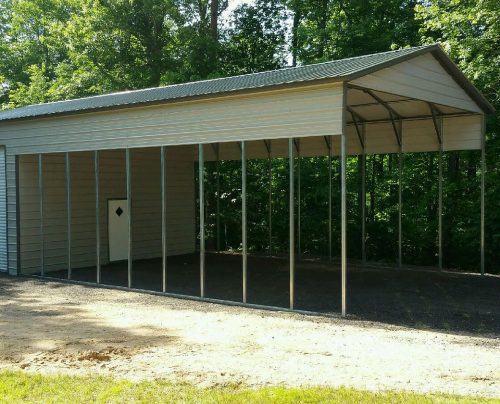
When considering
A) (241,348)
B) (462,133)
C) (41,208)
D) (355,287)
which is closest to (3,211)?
(41,208)

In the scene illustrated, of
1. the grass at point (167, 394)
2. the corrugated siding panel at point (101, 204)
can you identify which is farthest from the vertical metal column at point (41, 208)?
the grass at point (167, 394)

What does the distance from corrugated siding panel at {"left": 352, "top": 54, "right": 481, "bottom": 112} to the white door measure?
327 inches

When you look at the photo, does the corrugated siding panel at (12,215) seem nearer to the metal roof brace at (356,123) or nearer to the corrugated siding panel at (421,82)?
the metal roof brace at (356,123)

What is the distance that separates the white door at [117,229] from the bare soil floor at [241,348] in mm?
5490

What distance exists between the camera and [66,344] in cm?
696

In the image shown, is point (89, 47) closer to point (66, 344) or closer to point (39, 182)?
point (39, 182)

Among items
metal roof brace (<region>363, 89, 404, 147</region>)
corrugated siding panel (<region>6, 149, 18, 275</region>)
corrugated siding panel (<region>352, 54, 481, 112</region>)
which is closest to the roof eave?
corrugated siding panel (<region>352, 54, 481, 112</region>)

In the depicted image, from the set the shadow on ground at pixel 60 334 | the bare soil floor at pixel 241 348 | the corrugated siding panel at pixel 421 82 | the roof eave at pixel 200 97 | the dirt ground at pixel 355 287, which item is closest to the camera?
the bare soil floor at pixel 241 348

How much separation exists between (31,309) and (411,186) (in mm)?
11245

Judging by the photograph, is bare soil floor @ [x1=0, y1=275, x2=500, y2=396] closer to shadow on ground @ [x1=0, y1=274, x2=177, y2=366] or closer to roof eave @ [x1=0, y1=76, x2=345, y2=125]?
shadow on ground @ [x1=0, y1=274, x2=177, y2=366]

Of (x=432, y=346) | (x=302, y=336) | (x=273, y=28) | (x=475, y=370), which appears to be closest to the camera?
(x=475, y=370)

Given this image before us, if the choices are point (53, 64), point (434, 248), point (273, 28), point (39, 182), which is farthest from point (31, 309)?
point (53, 64)

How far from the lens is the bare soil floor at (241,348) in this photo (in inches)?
218

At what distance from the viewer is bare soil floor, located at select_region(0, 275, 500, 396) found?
5547 millimetres
